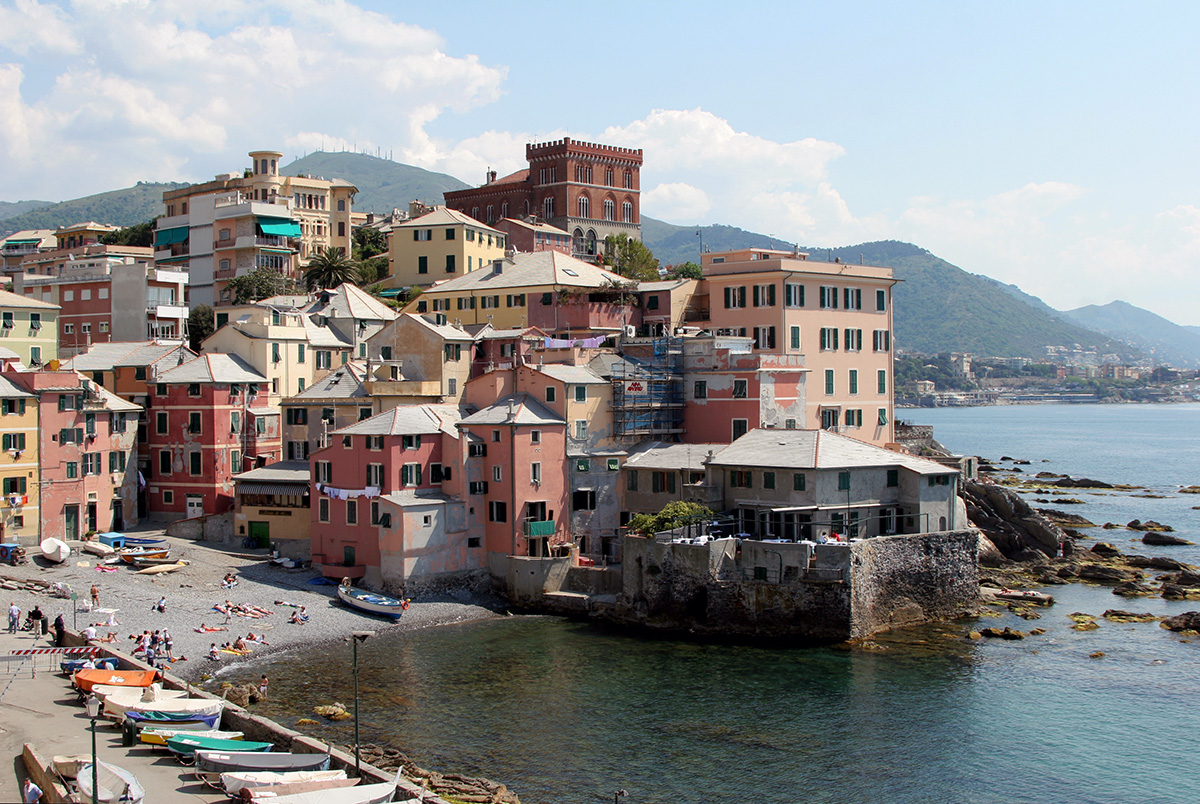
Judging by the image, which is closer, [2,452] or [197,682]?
[197,682]

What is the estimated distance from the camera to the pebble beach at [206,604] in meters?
55.9

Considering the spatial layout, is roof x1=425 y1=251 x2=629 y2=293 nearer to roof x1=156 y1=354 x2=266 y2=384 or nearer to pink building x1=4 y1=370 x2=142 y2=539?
roof x1=156 y1=354 x2=266 y2=384

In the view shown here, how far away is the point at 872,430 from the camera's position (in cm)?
8406

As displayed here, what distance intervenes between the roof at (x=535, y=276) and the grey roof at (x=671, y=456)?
2180cm

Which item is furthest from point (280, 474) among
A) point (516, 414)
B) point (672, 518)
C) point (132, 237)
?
point (132, 237)

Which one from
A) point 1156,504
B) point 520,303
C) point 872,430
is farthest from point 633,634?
point 1156,504

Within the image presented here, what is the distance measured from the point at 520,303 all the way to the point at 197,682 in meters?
47.4

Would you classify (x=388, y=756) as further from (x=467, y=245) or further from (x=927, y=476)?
(x=467, y=245)

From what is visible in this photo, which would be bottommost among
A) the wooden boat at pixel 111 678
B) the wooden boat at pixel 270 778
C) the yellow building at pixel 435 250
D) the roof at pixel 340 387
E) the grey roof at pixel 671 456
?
the wooden boat at pixel 270 778

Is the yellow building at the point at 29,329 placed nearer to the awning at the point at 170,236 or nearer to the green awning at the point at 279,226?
the green awning at the point at 279,226

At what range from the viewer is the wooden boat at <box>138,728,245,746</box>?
1490 inches

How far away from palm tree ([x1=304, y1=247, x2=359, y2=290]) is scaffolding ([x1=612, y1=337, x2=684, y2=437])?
4613 cm

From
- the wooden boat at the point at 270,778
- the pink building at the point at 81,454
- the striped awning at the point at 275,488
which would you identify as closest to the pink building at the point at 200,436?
the pink building at the point at 81,454

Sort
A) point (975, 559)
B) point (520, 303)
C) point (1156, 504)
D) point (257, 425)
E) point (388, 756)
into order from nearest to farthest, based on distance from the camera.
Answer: point (388, 756)
point (975, 559)
point (257, 425)
point (520, 303)
point (1156, 504)
